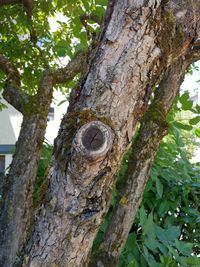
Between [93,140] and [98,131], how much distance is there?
0.04 meters

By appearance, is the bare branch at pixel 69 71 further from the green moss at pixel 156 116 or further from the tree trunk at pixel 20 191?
the green moss at pixel 156 116

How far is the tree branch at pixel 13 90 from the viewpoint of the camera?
3566 mm

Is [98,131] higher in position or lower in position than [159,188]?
higher

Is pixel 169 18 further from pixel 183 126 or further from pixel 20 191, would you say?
pixel 20 191

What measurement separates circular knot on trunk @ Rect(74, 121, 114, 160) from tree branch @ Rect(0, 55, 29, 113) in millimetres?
2011

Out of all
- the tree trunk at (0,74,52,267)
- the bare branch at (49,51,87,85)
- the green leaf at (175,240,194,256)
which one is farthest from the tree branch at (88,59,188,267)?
the bare branch at (49,51,87,85)

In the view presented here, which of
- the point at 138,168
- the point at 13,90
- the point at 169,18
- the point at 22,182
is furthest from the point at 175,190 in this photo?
the point at 169,18

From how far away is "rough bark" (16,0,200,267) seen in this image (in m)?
1.51

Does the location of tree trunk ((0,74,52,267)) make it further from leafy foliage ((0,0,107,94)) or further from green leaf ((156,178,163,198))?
leafy foliage ((0,0,107,94))

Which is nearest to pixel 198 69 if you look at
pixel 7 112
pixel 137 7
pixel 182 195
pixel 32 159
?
pixel 182 195

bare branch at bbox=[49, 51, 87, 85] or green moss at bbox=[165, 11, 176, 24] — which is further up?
bare branch at bbox=[49, 51, 87, 85]

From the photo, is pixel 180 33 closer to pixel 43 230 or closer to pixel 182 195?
pixel 43 230

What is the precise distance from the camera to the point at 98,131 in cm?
148

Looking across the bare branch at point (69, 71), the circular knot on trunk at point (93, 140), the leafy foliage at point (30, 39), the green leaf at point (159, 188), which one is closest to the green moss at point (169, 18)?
the circular knot on trunk at point (93, 140)
